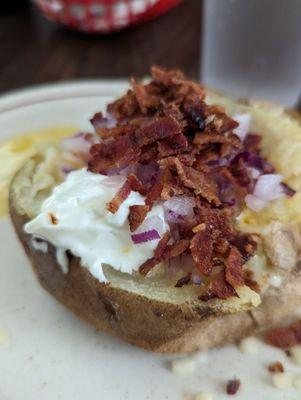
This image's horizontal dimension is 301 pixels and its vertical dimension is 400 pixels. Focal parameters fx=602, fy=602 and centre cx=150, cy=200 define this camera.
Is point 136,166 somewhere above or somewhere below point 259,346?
above

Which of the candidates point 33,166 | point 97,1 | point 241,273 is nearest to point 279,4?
point 97,1

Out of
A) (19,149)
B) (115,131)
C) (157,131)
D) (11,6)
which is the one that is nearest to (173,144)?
(157,131)

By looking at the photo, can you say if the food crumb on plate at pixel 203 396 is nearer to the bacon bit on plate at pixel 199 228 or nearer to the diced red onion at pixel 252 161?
the bacon bit on plate at pixel 199 228

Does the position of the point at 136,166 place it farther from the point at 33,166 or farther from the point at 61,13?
the point at 61,13

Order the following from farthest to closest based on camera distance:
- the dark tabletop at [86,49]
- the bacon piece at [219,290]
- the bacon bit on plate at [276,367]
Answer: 1. the dark tabletop at [86,49]
2. the bacon bit on plate at [276,367]
3. the bacon piece at [219,290]

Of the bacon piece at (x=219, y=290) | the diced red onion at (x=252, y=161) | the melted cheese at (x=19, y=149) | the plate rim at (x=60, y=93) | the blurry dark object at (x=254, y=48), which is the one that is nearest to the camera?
A: the bacon piece at (x=219, y=290)

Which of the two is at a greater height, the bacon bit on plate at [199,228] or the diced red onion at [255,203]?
the bacon bit on plate at [199,228]

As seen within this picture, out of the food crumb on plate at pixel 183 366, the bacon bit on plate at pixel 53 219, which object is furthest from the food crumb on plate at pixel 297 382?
the bacon bit on plate at pixel 53 219
